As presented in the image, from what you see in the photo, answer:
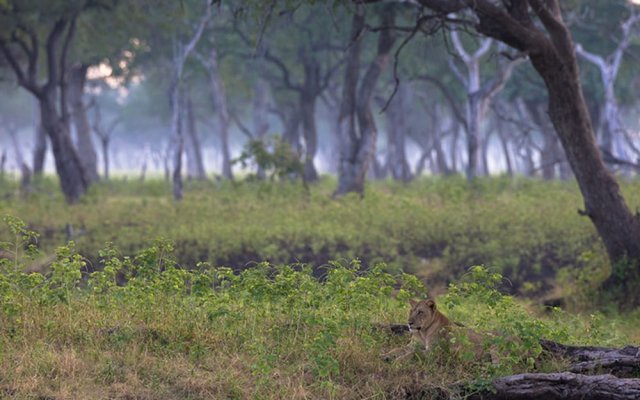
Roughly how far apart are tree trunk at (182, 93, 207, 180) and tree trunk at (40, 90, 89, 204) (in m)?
18.5

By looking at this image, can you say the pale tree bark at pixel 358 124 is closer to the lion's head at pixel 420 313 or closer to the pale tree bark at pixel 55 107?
the pale tree bark at pixel 55 107

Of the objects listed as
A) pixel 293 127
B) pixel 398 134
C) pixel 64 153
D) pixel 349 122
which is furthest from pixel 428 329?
pixel 293 127

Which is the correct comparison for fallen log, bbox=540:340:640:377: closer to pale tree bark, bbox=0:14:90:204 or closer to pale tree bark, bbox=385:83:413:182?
pale tree bark, bbox=0:14:90:204

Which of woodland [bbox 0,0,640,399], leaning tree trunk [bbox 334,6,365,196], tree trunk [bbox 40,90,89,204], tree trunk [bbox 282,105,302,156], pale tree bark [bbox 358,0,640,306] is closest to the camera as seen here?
woodland [bbox 0,0,640,399]

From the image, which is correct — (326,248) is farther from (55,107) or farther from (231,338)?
(55,107)

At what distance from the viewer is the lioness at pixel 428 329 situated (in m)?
7.55

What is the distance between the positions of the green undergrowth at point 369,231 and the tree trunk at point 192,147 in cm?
2309

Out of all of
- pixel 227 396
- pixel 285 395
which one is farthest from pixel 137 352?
pixel 285 395

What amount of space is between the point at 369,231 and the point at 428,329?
977 cm

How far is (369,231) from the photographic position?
17516mm

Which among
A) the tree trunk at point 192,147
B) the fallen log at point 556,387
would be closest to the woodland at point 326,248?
the fallen log at point 556,387

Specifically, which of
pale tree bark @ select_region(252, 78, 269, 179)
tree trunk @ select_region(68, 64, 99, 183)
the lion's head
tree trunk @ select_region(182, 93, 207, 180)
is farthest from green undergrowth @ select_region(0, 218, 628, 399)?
tree trunk @ select_region(182, 93, 207, 180)

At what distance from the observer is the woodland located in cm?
763

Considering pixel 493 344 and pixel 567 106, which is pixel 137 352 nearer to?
pixel 493 344
